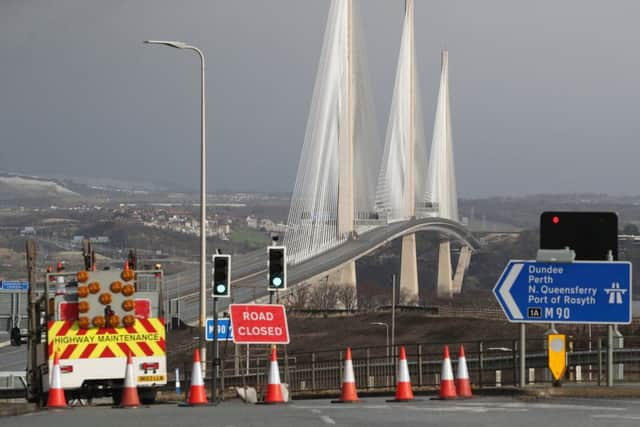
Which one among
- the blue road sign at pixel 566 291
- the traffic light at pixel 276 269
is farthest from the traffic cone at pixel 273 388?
the traffic light at pixel 276 269

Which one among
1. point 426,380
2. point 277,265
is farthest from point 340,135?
point 277,265

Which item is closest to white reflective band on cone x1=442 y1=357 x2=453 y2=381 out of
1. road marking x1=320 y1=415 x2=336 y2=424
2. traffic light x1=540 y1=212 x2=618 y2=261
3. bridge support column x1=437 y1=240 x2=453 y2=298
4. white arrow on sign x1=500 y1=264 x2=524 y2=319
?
white arrow on sign x1=500 y1=264 x2=524 y2=319

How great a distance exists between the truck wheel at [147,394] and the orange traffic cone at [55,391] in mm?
1904

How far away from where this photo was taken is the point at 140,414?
19234mm

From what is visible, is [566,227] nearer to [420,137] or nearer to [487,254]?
[420,137]

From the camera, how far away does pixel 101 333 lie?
23312 mm

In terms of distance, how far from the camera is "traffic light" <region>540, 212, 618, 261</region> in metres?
24.3

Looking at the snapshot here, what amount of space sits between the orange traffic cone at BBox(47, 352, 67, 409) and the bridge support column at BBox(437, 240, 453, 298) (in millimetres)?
104864

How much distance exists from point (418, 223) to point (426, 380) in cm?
5719

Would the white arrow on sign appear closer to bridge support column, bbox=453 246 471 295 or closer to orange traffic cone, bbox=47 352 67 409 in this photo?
orange traffic cone, bbox=47 352 67 409

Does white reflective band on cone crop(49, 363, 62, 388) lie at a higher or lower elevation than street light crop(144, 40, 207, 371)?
lower

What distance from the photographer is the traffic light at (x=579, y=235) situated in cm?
2433

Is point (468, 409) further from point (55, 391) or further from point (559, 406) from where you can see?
point (55, 391)

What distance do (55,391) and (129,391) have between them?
41.1 inches
